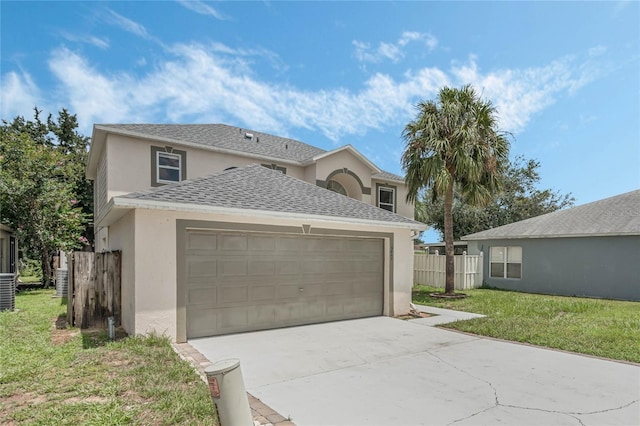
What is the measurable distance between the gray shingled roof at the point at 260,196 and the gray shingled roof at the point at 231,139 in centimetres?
435

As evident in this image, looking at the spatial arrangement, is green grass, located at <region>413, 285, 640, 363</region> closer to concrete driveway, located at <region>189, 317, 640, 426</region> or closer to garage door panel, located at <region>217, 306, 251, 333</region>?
concrete driveway, located at <region>189, 317, 640, 426</region>

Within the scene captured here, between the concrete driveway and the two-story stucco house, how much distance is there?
2.91 ft

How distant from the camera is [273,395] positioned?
4.53m

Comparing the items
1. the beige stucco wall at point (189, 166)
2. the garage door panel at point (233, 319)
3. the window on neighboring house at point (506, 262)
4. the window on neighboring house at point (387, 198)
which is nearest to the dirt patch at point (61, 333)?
the garage door panel at point (233, 319)

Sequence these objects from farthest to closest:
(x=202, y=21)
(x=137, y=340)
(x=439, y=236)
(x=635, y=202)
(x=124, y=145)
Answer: (x=439, y=236) < (x=635, y=202) < (x=124, y=145) < (x=202, y=21) < (x=137, y=340)

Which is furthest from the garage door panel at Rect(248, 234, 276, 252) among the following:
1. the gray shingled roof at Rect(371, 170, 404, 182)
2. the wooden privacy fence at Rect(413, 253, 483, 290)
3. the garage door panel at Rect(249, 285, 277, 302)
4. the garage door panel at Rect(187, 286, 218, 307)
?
the wooden privacy fence at Rect(413, 253, 483, 290)

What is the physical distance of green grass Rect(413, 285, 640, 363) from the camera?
7.09 meters

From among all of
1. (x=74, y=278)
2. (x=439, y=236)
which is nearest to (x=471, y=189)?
(x=74, y=278)

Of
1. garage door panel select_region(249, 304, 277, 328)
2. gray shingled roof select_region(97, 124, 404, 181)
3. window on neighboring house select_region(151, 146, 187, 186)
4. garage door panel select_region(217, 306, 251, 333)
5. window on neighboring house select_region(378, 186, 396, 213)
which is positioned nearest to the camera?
garage door panel select_region(217, 306, 251, 333)

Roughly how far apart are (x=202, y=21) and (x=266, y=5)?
6.45ft

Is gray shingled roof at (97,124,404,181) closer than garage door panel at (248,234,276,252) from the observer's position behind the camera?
No

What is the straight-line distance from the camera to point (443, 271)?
694 inches

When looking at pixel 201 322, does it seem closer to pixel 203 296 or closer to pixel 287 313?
pixel 203 296

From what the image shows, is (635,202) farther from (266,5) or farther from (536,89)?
(266,5)
